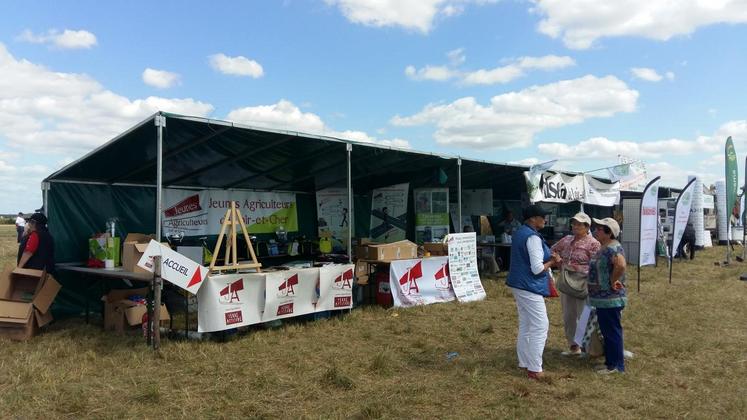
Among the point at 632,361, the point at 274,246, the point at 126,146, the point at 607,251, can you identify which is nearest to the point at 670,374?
the point at 632,361

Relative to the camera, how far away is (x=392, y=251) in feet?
28.3

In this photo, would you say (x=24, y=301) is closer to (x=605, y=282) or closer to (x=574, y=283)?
(x=574, y=283)

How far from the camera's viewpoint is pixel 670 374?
5047mm

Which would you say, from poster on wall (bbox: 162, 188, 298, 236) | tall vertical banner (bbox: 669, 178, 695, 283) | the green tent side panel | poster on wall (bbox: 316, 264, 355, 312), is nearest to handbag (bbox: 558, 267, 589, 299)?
poster on wall (bbox: 316, 264, 355, 312)

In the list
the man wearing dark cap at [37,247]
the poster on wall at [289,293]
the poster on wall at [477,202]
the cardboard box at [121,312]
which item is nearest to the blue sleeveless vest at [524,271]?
the poster on wall at [289,293]

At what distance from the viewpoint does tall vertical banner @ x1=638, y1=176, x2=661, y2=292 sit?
34.9 feet

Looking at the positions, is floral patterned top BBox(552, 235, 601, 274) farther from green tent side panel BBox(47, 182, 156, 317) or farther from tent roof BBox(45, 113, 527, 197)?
green tent side panel BBox(47, 182, 156, 317)

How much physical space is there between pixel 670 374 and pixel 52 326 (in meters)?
7.53

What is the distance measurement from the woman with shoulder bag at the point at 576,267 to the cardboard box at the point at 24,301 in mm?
6268

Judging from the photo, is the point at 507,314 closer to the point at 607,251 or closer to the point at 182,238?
the point at 607,251

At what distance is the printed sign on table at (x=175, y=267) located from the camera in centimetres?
562

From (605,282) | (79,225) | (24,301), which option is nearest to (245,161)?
(79,225)

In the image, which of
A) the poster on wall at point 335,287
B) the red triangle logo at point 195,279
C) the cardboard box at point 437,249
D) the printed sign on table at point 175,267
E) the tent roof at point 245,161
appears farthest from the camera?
the cardboard box at point 437,249

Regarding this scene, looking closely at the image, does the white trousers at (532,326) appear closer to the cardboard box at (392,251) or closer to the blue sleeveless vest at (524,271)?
the blue sleeveless vest at (524,271)
